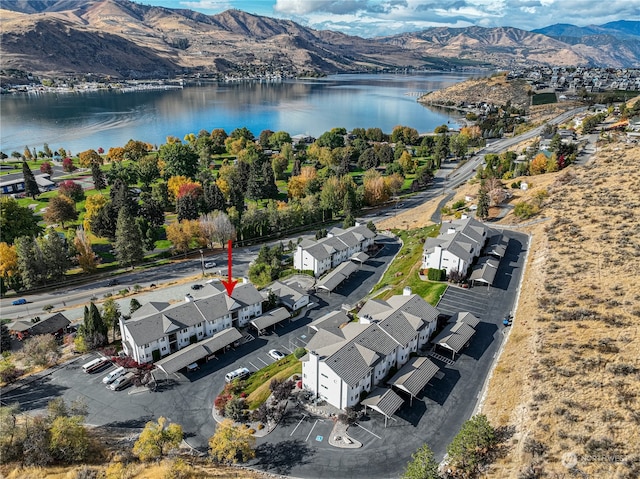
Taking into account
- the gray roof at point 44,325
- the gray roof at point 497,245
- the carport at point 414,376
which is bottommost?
the gray roof at point 44,325

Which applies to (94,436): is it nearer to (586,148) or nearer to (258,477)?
(258,477)

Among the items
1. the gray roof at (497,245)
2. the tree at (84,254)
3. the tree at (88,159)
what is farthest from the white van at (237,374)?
the tree at (88,159)

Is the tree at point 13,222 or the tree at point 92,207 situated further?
the tree at point 92,207

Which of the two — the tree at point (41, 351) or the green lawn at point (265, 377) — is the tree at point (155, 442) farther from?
the tree at point (41, 351)

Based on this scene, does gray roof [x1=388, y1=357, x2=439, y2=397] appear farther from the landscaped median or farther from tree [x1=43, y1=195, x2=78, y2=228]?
tree [x1=43, y1=195, x2=78, y2=228]

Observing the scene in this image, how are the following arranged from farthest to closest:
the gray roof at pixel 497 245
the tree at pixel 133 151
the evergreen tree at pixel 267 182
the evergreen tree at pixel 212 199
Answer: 1. the tree at pixel 133 151
2. the evergreen tree at pixel 267 182
3. the evergreen tree at pixel 212 199
4. the gray roof at pixel 497 245

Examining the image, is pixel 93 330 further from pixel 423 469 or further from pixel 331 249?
pixel 423 469

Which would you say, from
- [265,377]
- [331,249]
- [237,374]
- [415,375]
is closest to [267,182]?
[331,249]

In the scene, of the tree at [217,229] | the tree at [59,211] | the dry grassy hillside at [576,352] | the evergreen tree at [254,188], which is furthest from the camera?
the evergreen tree at [254,188]
